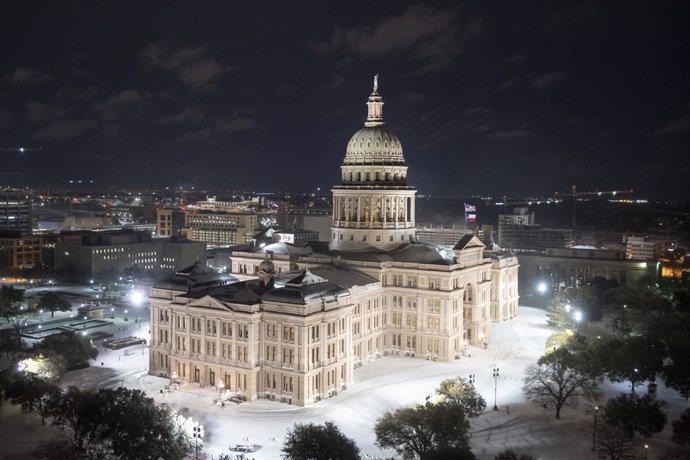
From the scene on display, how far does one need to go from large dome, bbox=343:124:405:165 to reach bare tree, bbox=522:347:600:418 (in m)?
46.3

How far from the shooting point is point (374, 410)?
242 ft

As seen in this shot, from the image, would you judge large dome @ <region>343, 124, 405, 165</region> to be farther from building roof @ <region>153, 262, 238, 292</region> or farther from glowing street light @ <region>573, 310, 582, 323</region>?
glowing street light @ <region>573, 310, 582, 323</region>

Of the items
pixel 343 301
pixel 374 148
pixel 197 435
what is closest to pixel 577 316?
pixel 374 148

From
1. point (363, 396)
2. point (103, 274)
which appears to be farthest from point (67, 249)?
point (363, 396)

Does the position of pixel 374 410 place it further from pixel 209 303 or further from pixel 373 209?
pixel 373 209

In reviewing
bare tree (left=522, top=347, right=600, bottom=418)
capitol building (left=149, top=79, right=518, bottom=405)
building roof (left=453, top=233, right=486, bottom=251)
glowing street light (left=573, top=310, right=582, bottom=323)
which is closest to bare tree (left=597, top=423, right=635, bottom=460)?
bare tree (left=522, top=347, right=600, bottom=418)

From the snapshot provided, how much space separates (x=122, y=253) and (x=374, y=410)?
414 feet

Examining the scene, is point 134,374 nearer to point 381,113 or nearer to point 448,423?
point 448,423

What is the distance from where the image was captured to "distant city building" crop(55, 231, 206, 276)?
176m

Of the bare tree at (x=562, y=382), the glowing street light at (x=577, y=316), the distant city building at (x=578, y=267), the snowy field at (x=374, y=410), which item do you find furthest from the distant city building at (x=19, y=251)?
the bare tree at (x=562, y=382)

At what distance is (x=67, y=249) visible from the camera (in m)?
179

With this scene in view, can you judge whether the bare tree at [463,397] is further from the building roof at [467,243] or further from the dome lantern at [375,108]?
the dome lantern at [375,108]

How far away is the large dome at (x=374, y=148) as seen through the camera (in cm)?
11231

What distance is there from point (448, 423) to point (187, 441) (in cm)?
2140
